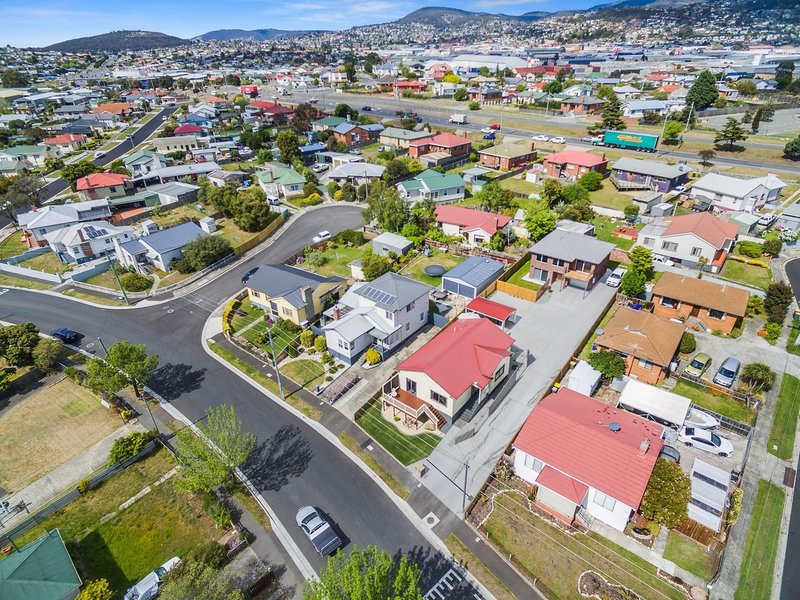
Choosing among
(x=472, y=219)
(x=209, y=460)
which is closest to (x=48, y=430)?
(x=209, y=460)

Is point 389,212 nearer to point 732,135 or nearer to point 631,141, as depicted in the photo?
point 631,141

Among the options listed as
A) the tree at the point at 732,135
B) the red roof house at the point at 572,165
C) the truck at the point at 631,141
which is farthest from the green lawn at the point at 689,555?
the tree at the point at 732,135

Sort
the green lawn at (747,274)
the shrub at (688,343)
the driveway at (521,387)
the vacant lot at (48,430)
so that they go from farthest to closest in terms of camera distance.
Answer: the green lawn at (747,274) → the shrub at (688,343) → the vacant lot at (48,430) → the driveway at (521,387)

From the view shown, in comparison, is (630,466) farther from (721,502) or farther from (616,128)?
(616,128)

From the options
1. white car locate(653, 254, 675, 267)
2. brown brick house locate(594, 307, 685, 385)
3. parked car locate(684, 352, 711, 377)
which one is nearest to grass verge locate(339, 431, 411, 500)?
brown brick house locate(594, 307, 685, 385)

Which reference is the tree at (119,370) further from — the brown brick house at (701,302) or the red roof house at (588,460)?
the brown brick house at (701,302)


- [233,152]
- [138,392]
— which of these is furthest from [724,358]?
[233,152]
